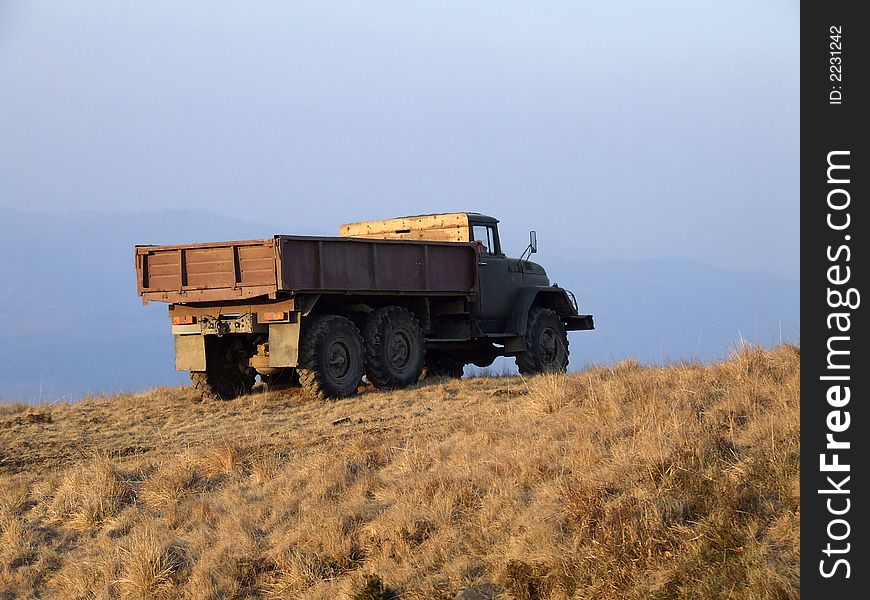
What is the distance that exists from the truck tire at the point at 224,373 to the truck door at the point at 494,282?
4.24 metres

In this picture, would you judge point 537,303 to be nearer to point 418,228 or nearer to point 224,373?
point 418,228

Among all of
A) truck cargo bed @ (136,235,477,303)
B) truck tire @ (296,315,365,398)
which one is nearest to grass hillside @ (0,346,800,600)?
truck tire @ (296,315,365,398)

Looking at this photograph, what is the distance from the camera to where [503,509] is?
944 cm

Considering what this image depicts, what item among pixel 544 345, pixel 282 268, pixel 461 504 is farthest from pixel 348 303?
pixel 461 504

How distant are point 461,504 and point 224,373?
890cm

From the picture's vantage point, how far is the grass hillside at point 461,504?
852cm

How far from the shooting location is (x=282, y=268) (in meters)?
15.5

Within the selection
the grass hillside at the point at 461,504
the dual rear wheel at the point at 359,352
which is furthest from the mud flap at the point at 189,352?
the grass hillside at the point at 461,504

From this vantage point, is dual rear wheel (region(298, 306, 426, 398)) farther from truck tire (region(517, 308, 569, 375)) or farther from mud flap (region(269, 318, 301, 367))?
truck tire (region(517, 308, 569, 375))

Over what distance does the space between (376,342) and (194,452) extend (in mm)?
5531

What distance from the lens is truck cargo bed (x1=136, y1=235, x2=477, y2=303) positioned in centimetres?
1574
